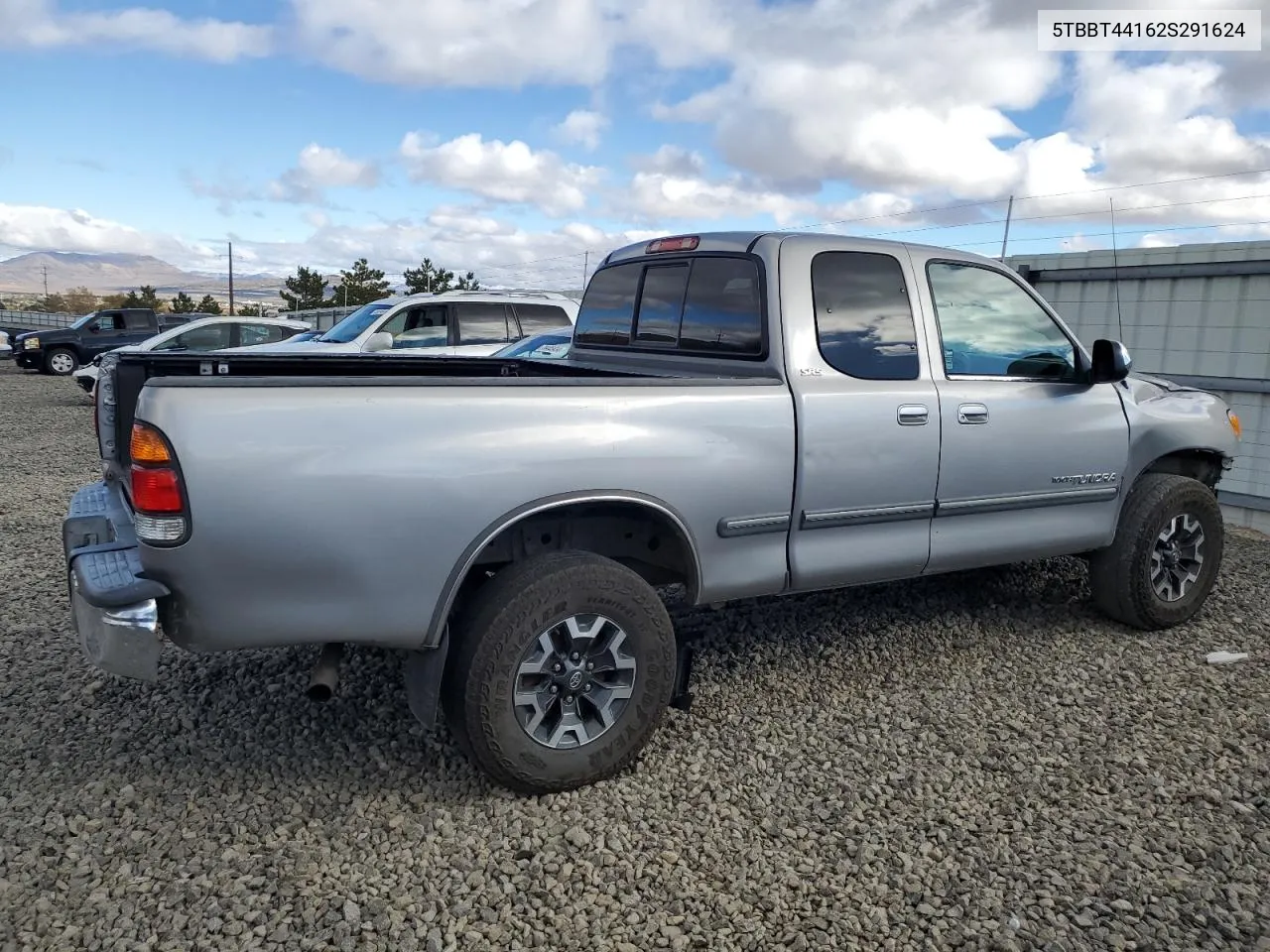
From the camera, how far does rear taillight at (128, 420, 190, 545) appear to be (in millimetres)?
2660

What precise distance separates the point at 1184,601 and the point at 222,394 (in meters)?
4.73

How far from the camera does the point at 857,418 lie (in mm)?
3783

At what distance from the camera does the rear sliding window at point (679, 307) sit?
396 centimetres

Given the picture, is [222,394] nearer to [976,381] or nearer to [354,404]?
[354,404]

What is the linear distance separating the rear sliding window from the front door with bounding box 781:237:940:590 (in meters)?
0.20

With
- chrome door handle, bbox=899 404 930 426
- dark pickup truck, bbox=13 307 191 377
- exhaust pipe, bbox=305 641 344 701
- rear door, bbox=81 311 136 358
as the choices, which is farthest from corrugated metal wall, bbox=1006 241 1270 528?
rear door, bbox=81 311 136 358

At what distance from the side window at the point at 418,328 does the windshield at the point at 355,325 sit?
287 mm

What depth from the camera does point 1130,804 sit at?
3.27 m

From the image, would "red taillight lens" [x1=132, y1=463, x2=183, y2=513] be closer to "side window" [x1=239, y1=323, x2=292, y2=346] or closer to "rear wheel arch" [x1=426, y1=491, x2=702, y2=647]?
"rear wheel arch" [x1=426, y1=491, x2=702, y2=647]

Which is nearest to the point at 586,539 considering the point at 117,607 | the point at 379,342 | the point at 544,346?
the point at 117,607

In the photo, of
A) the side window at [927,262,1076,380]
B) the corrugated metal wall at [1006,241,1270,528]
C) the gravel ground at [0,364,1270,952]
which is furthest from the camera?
the corrugated metal wall at [1006,241,1270,528]

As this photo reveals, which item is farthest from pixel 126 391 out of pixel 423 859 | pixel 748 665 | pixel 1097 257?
pixel 1097 257

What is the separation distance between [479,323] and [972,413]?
27.2 ft

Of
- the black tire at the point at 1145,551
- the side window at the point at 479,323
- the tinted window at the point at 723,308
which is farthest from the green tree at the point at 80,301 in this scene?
the black tire at the point at 1145,551
